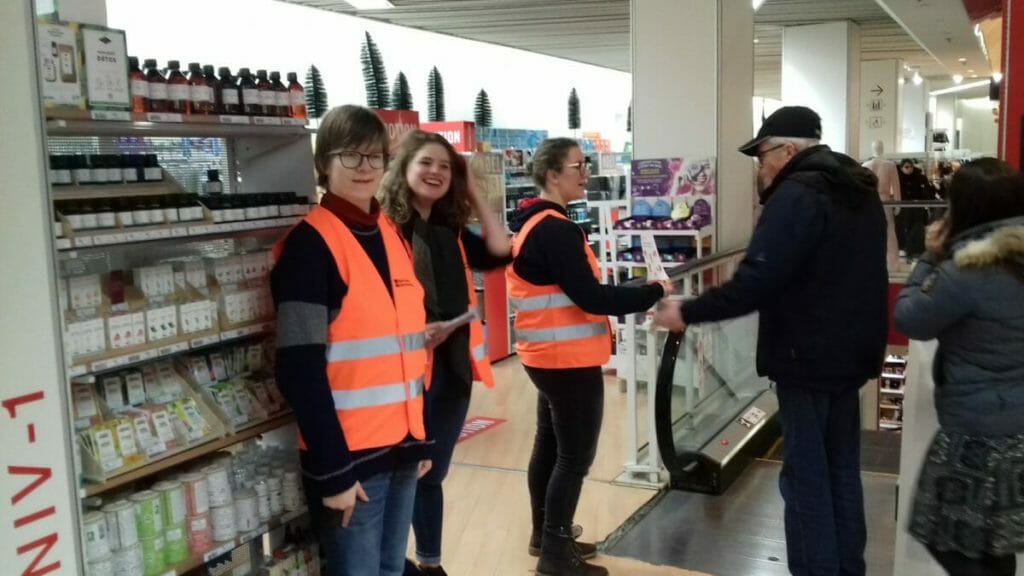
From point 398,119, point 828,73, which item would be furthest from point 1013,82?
point 828,73

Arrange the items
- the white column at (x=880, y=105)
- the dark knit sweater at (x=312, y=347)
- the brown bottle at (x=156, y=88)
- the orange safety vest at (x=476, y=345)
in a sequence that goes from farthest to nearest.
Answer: the white column at (x=880, y=105), the orange safety vest at (x=476, y=345), the brown bottle at (x=156, y=88), the dark knit sweater at (x=312, y=347)

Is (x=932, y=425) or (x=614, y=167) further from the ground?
(x=614, y=167)

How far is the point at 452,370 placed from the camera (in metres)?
3.18

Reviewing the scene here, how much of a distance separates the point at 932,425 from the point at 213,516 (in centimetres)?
244

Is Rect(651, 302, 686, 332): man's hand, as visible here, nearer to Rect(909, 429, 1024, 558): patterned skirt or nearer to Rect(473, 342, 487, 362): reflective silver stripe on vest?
Rect(473, 342, 487, 362): reflective silver stripe on vest

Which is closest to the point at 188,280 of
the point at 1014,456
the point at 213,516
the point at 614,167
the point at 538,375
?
the point at 213,516

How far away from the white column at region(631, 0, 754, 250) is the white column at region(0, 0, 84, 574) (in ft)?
15.7

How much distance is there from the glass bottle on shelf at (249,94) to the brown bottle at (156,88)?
0.26m

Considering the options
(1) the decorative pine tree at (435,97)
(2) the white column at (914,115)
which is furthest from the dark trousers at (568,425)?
(2) the white column at (914,115)

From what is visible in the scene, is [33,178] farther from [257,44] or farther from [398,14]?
[398,14]

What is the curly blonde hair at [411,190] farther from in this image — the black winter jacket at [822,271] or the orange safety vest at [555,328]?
the black winter jacket at [822,271]

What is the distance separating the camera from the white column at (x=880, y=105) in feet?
50.6

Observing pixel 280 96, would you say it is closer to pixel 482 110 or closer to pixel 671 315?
pixel 671 315

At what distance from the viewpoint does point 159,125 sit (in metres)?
2.48
